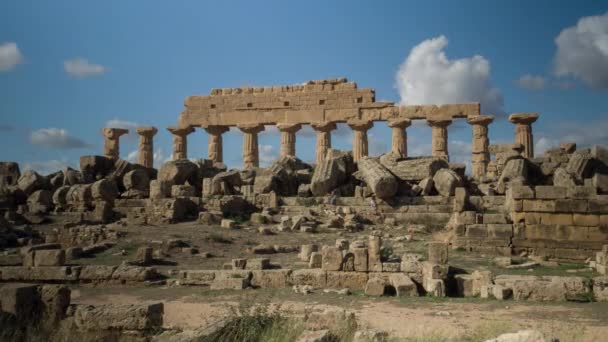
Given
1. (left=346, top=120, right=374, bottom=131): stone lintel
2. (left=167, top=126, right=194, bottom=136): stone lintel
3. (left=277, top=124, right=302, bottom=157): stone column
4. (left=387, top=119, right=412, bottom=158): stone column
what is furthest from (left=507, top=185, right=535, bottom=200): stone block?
(left=167, top=126, right=194, bottom=136): stone lintel

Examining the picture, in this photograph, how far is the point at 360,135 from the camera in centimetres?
3209

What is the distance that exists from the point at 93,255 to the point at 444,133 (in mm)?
22196

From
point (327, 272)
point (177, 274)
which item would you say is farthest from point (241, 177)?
point (327, 272)

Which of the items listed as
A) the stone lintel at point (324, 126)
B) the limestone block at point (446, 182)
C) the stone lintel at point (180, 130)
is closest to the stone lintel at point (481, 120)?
the stone lintel at point (324, 126)

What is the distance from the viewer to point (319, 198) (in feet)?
64.4

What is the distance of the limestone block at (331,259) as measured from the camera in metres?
10.3

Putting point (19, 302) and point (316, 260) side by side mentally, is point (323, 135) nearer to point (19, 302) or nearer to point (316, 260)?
point (316, 260)

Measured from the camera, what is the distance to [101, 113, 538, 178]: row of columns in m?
30.4

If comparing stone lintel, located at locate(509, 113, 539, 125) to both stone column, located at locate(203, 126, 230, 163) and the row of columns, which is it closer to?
the row of columns

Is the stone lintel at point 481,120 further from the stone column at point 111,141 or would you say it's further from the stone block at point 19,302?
the stone block at point 19,302

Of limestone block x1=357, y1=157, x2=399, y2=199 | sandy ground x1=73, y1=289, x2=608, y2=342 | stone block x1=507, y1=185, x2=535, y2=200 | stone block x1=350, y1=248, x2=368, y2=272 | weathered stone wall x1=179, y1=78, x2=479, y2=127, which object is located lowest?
sandy ground x1=73, y1=289, x2=608, y2=342

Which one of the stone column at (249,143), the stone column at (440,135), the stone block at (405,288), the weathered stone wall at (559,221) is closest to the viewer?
the stone block at (405,288)

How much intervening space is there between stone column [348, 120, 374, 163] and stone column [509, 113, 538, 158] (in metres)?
7.88

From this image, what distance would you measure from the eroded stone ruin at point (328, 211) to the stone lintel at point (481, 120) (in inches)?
3.3
